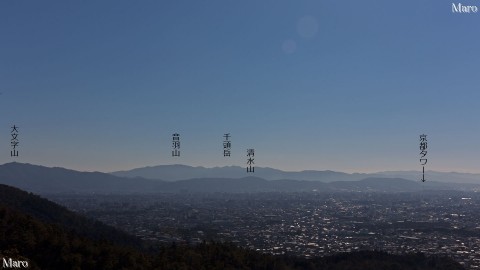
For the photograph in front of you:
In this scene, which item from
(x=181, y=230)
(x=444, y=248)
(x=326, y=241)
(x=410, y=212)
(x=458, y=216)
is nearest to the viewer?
(x=444, y=248)

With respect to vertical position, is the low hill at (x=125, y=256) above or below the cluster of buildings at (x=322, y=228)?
above

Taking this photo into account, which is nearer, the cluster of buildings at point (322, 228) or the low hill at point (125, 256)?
the low hill at point (125, 256)

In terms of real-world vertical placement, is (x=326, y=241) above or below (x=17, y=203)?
below

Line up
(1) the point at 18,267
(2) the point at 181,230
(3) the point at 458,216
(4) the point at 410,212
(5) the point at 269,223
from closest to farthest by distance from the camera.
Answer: (1) the point at 18,267 → (2) the point at 181,230 → (5) the point at 269,223 → (3) the point at 458,216 → (4) the point at 410,212

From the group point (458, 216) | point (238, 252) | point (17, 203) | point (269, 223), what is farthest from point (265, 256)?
point (458, 216)

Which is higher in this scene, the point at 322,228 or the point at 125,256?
the point at 125,256

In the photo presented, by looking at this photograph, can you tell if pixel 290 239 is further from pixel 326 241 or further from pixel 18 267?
pixel 18 267

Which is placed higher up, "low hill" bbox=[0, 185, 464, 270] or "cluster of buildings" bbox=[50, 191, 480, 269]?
"low hill" bbox=[0, 185, 464, 270]

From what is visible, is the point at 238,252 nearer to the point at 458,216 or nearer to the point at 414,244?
the point at 414,244

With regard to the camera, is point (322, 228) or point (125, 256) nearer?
point (125, 256)

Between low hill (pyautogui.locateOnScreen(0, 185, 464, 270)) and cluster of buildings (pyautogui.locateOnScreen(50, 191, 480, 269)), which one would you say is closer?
low hill (pyautogui.locateOnScreen(0, 185, 464, 270))

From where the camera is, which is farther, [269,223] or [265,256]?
[269,223]
